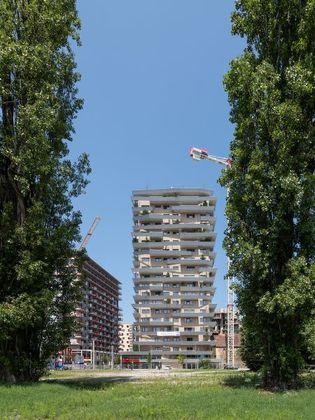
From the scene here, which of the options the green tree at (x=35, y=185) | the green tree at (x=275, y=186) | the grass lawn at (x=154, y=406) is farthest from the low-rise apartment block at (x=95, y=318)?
the grass lawn at (x=154, y=406)

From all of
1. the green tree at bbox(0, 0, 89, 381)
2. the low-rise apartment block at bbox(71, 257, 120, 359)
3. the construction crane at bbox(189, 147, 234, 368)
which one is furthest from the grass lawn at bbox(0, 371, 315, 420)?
the low-rise apartment block at bbox(71, 257, 120, 359)

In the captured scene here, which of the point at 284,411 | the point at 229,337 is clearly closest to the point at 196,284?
the point at 229,337

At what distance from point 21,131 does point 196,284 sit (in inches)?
4168

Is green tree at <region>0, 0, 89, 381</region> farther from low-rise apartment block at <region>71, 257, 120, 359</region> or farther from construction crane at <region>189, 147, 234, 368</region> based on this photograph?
low-rise apartment block at <region>71, 257, 120, 359</region>

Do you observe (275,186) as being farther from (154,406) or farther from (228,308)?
(228,308)

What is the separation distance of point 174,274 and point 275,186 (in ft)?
351

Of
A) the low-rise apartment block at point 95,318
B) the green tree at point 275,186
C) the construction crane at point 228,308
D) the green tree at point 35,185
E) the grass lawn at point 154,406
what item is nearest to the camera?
the grass lawn at point 154,406

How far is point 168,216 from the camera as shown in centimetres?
13300

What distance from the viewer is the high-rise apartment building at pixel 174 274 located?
399 ft

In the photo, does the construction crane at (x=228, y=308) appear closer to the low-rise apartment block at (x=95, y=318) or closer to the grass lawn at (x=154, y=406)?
the low-rise apartment block at (x=95, y=318)

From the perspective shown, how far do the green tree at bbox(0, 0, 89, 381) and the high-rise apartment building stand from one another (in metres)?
92.6

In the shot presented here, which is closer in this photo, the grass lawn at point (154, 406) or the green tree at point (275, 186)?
the grass lawn at point (154, 406)

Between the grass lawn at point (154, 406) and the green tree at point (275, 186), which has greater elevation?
the green tree at point (275, 186)

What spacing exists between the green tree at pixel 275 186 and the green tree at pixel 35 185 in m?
7.93
